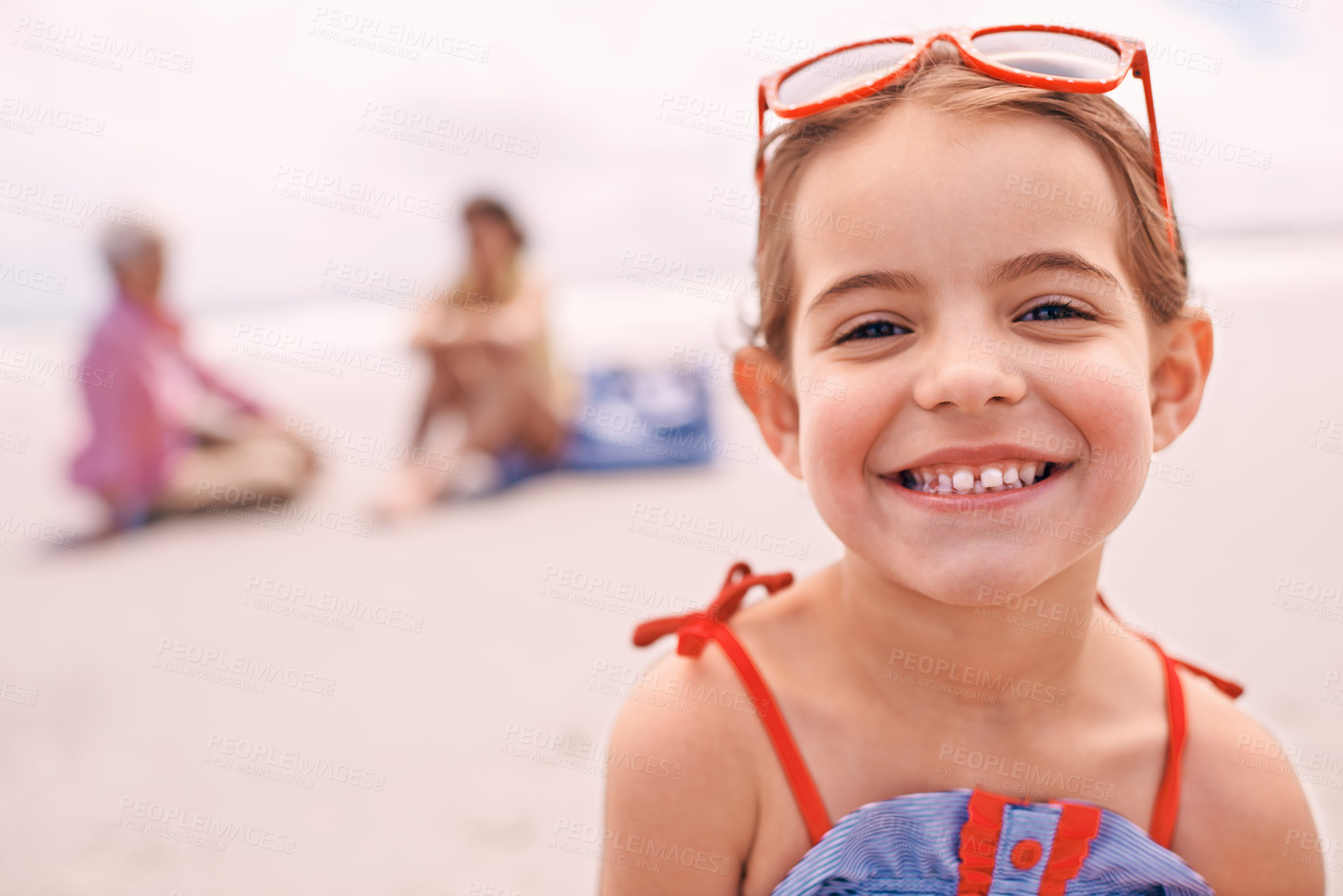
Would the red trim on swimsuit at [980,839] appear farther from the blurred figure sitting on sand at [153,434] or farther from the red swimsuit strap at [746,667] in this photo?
the blurred figure sitting on sand at [153,434]

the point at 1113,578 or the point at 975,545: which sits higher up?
the point at 975,545

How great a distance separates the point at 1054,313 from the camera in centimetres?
149

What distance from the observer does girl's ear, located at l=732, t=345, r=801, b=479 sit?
6.11 ft

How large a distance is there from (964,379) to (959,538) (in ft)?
0.83

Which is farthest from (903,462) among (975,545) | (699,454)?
(699,454)

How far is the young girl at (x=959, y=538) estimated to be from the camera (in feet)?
4.75

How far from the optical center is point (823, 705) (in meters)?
1.76

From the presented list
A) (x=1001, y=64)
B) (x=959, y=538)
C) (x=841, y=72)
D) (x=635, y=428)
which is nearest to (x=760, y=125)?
(x=841, y=72)

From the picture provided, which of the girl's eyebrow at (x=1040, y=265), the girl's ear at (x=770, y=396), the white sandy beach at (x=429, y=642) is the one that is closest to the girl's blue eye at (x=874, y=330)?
the girl's eyebrow at (x=1040, y=265)

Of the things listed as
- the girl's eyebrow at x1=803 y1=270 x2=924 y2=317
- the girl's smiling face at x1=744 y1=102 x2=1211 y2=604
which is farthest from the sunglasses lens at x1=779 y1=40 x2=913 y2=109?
the girl's eyebrow at x1=803 y1=270 x2=924 y2=317

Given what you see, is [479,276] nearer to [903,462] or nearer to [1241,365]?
[1241,365]

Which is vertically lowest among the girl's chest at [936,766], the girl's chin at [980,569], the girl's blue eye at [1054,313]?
the girl's chest at [936,766]

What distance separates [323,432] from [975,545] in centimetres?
Answer: 593

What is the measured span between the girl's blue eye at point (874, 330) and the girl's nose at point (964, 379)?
91mm
